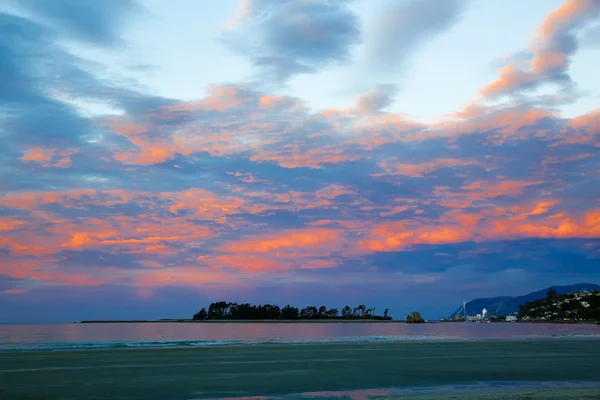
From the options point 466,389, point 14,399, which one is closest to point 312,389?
point 466,389

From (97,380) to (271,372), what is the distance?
29.6ft

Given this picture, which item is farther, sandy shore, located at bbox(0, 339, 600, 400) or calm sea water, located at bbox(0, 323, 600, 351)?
calm sea water, located at bbox(0, 323, 600, 351)

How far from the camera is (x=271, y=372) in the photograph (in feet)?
96.8

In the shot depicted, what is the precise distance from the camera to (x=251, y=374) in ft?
93.7

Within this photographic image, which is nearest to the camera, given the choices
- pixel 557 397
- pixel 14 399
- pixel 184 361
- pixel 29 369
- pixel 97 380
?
pixel 557 397

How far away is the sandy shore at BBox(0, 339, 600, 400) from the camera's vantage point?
22.6m

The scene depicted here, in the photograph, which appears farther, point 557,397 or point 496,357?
point 496,357

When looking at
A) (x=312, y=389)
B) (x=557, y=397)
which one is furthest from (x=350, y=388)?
(x=557, y=397)

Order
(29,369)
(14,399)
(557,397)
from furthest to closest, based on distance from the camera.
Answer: (29,369) < (14,399) < (557,397)

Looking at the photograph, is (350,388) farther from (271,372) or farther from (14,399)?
(14,399)

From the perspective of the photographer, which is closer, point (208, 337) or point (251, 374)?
point (251, 374)

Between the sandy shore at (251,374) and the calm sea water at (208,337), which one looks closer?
the sandy shore at (251,374)

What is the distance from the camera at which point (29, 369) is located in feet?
104

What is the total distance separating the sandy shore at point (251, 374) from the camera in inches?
889
